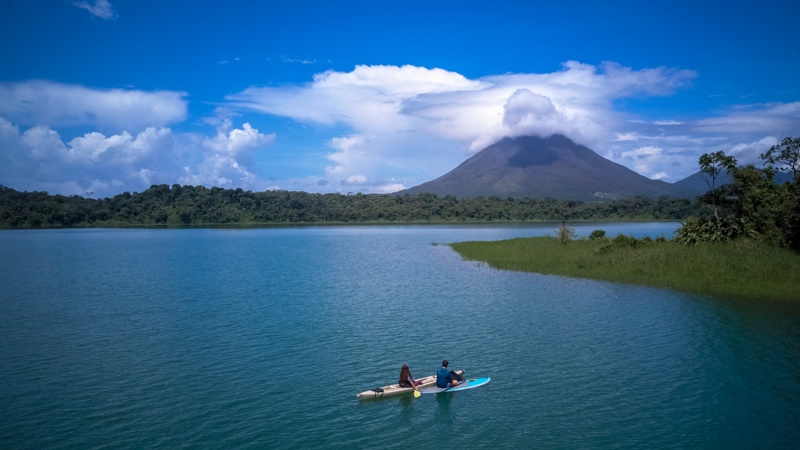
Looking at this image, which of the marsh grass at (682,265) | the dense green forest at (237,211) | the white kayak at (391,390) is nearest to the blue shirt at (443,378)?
the white kayak at (391,390)

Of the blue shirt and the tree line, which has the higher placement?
the tree line

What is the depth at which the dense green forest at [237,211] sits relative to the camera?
531 feet

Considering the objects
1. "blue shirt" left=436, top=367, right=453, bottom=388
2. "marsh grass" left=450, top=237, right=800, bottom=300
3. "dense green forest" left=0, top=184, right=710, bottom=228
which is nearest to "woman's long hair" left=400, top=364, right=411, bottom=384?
"blue shirt" left=436, top=367, right=453, bottom=388

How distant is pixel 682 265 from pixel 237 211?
165 meters

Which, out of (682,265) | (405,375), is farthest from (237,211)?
(405,375)

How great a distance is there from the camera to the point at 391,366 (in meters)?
19.0

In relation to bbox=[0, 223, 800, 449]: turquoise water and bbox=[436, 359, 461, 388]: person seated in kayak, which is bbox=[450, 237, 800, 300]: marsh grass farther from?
bbox=[436, 359, 461, 388]: person seated in kayak

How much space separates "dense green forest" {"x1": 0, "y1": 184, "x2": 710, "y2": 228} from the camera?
162 meters

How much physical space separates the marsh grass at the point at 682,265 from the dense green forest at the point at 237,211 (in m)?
118

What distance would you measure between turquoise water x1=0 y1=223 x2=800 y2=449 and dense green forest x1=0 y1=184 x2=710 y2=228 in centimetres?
13615

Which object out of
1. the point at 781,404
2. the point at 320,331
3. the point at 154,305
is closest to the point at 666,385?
the point at 781,404

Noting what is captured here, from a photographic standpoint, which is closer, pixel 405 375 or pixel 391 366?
pixel 405 375

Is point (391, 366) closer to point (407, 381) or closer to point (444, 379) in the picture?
point (407, 381)

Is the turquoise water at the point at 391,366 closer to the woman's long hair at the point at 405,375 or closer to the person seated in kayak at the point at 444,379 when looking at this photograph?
the person seated in kayak at the point at 444,379
